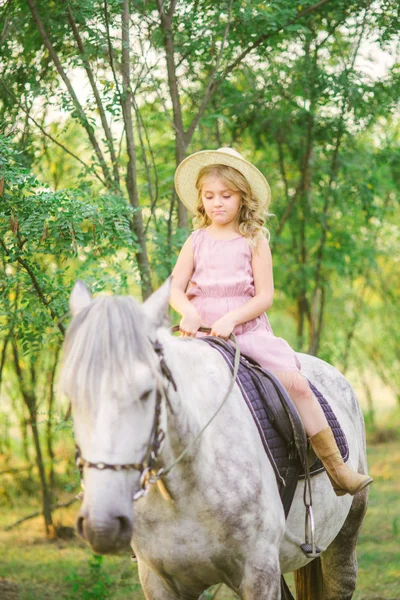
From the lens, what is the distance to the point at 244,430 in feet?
10.6

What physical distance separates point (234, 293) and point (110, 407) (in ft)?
4.57

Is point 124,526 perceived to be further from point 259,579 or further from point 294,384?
point 294,384

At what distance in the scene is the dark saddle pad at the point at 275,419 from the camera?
133 inches

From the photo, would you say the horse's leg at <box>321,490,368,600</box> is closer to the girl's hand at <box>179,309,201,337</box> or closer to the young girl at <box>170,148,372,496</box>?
the young girl at <box>170,148,372,496</box>

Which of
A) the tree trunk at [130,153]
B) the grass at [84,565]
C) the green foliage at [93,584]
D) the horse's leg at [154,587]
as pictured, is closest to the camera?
the horse's leg at [154,587]

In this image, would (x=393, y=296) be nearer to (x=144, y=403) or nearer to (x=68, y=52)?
(x=68, y=52)

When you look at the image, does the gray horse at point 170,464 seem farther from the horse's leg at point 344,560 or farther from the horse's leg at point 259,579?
the horse's leg at point 344,560

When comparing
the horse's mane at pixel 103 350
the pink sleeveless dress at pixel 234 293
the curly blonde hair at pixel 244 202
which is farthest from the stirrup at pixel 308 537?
the horse's mane at pixel 103 350

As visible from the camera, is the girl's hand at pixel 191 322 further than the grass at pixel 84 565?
No

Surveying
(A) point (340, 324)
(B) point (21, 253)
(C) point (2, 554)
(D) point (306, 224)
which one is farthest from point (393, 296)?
(B) point (21, 253)

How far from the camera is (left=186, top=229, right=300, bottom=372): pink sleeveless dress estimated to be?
361 cm

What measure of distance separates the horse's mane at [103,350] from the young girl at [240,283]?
1037mm

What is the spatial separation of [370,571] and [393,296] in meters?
9.08

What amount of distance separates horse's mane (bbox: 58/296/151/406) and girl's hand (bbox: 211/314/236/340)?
0.97 meters
